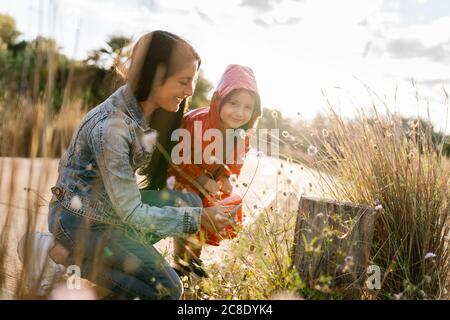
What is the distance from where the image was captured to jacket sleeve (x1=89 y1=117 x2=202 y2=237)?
98.7 inches

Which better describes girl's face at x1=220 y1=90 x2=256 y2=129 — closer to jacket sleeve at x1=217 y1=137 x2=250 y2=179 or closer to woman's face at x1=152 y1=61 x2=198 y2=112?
jacket sleeve at x1=217 y1=137 x2=250 y2=179

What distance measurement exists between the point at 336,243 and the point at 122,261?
1055 millimetres

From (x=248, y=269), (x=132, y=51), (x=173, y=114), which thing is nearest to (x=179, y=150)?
(x=173, y=114)

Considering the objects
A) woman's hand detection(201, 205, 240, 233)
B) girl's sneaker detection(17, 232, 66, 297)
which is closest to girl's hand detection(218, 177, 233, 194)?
woman's hand detection(201, 205, 240, 233)

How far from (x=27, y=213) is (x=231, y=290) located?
1.31m

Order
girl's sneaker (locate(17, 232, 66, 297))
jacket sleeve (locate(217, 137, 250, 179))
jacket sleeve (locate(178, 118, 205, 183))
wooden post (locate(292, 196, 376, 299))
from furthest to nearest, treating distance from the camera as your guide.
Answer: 1. jacket sleeve (locate(217, 137, 250, 179))
2. jacket sleeve (locate(178, 118, 205, 183))
3. wooden post (locate(292, 196, 376, 299))
4. girl's sneaker (locate(17, 232, 66, 297))

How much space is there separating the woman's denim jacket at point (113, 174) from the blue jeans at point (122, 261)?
64mm

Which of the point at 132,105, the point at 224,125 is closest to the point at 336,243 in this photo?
the point at 132,105

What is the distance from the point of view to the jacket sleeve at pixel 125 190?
2.51 metres

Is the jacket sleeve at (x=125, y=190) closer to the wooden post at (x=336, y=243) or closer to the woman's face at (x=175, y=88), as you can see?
the woman's face at (x=175, y=88)

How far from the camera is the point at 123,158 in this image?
255cm

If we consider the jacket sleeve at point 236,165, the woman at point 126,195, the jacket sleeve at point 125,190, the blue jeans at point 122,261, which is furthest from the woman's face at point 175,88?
the jacket sleeve at point 236,165

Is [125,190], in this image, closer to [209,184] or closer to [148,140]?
[148,140]

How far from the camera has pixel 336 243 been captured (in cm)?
266
